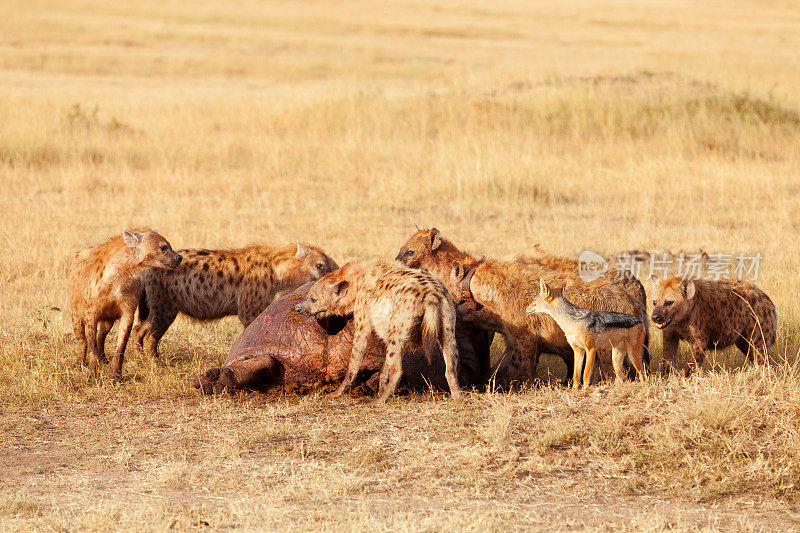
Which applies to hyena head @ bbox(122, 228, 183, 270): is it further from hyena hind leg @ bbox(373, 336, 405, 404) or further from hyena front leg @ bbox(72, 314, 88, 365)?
hyena hind leg @ bbox(373, 336, 405, 404)

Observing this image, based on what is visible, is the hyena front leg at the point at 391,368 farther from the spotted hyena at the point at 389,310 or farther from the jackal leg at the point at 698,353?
the jackal leg at the point at 698,353

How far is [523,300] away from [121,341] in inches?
106

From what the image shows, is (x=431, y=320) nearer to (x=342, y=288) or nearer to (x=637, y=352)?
(x=342, y=288)

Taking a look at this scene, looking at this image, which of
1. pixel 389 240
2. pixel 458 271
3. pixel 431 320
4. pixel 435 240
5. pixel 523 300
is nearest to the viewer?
pixel 431 320

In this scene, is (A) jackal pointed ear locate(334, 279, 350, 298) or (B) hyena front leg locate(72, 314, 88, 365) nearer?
(A) jackal pointed ear locate(334, 279, 350, 298)

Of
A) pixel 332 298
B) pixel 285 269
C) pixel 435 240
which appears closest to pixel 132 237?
pixel 285 269

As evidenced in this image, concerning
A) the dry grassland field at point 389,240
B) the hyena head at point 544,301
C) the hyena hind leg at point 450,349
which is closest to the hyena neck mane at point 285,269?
the dry grassland field at point 389,240

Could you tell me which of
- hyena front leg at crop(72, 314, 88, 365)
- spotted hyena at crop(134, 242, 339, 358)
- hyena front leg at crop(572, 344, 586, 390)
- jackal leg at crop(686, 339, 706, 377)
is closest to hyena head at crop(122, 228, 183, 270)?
spotted hyena at crop(134, 242, 339, 358)

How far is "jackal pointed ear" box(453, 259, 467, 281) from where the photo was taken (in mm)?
6721

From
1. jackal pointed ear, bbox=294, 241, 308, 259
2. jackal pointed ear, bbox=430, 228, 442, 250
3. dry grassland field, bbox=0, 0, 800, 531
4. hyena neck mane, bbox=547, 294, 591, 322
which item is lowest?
dry grassland field, bbox=0, 0, 800, 531

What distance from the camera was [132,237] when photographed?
22.8 feet

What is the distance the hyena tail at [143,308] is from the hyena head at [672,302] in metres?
3.64

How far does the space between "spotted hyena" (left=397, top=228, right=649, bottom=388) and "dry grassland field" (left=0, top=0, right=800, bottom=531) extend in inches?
12.9

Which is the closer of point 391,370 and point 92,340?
point 391,370
